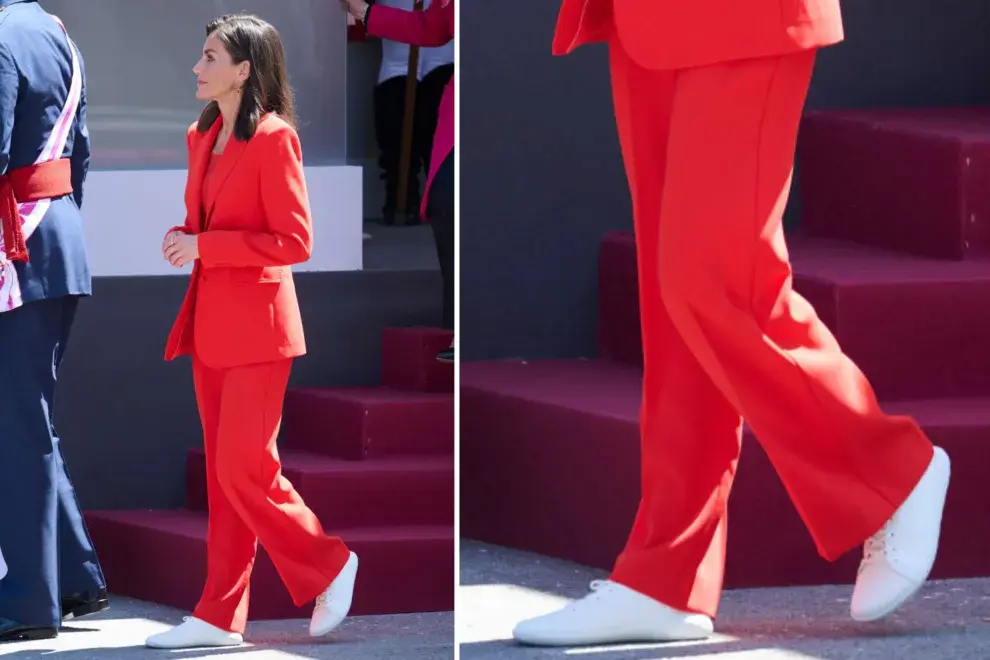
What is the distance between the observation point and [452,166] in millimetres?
2750

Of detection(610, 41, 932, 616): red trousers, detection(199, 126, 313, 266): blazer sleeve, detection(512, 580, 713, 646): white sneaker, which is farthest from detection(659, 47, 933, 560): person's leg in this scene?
detection(199, 126, 313, 266): blazer sleeve

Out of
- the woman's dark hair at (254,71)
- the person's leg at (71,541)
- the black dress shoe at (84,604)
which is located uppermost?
the woman's dark hair at (254,71)

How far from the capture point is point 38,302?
2.84 metres

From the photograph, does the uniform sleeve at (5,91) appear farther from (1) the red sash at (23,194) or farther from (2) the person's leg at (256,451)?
(2) the person's leg at (256,451)

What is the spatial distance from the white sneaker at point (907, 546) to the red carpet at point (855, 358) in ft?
1.66

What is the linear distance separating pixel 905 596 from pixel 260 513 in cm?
88

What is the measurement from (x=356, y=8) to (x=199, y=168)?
0.31m

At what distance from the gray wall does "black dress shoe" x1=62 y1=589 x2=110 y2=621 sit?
3.96 ft

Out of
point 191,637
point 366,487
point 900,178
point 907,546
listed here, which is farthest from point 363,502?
point 900,178

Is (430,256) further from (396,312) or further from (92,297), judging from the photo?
(92,297)

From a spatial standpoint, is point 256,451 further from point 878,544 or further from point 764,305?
point 878,544

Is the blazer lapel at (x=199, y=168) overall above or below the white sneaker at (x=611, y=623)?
above

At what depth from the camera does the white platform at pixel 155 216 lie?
109 inches

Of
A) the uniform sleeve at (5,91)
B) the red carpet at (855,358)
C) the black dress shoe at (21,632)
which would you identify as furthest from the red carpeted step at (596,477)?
the uniform sleeve at (5,91)
